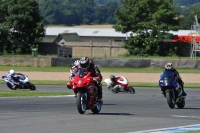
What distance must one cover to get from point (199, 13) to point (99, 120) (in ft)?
369

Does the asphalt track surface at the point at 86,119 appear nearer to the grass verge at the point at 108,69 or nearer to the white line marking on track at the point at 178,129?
the white line marking on track at the point at 178,129

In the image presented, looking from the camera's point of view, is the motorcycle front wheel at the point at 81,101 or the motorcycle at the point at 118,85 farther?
the motorcycle at the point at 118,85

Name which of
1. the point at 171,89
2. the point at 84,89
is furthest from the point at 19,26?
the point at 84,89

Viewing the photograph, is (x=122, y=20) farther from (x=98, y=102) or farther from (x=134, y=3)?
(x=98, y=102)

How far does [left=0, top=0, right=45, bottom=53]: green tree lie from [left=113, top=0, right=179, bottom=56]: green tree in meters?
9.72

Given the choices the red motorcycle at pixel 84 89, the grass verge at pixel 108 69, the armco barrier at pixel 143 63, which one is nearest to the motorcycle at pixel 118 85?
the red motorcycle at pixel 84 89

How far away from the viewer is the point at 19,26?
69.1 meters

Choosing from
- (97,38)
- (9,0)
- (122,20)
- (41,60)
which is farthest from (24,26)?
(97,38)

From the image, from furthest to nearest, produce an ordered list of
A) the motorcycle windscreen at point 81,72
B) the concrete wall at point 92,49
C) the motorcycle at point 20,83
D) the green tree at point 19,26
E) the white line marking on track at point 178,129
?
the concrete wall at point 92,49
the green tree at point 19,26
the motorcycle at point 20,83
the motorcycle windscreen at point 81,72
the white line marking on track at point 178,129

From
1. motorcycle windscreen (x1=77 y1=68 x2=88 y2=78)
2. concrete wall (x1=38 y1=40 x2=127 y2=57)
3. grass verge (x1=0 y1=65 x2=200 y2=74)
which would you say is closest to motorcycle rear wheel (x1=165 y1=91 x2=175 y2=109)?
motorcycle windscreen (x1=77 y1=68 x2=88 y2=78)

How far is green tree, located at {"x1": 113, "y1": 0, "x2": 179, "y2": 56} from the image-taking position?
6575cm

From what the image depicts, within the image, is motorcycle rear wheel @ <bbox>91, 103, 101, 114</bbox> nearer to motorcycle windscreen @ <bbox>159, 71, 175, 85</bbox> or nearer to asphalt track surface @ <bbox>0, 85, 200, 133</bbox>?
Answer: asphalt track surface @ <bbox>0, 85, 200, 133</bbox>

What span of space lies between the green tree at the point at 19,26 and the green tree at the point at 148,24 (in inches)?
383

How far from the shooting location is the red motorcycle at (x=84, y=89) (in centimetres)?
1559
